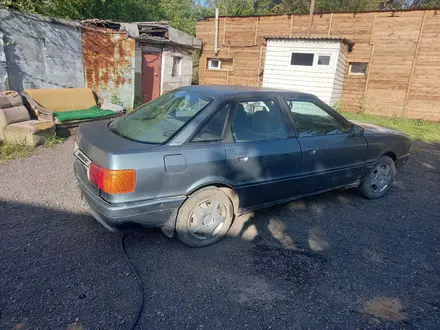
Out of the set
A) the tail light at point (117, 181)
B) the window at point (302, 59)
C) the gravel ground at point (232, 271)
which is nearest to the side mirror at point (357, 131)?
the gravel ground at point (232, 271)

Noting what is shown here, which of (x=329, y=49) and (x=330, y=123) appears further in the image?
(x=329, y=49)

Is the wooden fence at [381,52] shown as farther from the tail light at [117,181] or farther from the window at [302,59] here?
the tail light at [117,181]

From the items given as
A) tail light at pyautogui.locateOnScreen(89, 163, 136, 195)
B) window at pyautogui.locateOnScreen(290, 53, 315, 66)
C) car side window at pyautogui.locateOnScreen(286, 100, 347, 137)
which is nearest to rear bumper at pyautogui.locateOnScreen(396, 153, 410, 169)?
car side window at pyautogui.locateOnScreen(286, 100, 347, 137)

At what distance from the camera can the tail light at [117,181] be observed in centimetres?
236

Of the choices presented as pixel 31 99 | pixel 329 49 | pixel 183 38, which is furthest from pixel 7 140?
pixel 329 49

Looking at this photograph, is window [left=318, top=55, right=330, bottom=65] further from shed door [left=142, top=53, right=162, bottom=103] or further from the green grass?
the green grass

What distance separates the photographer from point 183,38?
12.8m

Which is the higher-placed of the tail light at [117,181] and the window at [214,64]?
the window at [214,64]

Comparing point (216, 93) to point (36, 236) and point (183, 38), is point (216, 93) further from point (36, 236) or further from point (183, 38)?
point (183, 38)

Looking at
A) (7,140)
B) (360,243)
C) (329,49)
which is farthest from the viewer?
(329,49)

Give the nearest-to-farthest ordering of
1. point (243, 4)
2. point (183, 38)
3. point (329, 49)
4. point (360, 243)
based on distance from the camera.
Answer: point (360, 243) < point (329, 49) < point (183, 38) < point (243, 4)

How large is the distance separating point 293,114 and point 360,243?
1.63 m

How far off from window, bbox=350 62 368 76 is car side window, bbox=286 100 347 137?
11.0 meters

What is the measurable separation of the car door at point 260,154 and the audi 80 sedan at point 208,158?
0.4 inches
